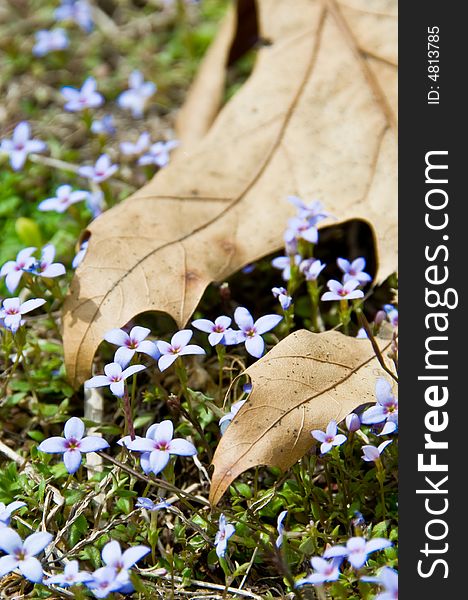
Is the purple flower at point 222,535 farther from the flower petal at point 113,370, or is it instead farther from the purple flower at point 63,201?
the purple flower at point 63,201


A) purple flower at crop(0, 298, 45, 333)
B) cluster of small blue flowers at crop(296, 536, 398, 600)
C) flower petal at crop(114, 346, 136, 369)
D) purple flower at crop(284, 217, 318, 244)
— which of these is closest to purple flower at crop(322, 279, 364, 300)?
purple flower at crop(284, 217, 318, 244)

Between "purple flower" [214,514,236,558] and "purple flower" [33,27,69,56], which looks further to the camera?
"purple flower" [33,27,69,56]

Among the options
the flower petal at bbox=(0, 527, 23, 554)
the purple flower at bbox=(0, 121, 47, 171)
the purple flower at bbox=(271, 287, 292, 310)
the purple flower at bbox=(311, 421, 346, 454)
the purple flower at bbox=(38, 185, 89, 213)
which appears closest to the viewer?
the flower petal at bbox=(0, 527, 23, 554)

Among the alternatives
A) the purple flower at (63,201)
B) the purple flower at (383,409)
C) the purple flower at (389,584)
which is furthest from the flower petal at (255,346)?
the purple flower at (63,201)

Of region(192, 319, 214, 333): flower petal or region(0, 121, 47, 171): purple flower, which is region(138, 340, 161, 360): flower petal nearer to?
region(192, 319, 214, 333): flower petal

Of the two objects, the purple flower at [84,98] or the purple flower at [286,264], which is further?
the purple flower at [84,98]

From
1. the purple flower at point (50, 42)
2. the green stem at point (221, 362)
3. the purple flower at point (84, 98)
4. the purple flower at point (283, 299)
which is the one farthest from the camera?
the purple flower at point (50, 42)
